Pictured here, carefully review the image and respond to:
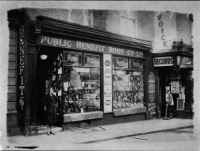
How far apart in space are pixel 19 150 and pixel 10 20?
4.62 m

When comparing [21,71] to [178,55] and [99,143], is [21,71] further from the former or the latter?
[178,55]

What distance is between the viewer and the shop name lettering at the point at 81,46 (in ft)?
34.1

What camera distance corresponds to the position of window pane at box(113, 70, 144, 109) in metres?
13.2

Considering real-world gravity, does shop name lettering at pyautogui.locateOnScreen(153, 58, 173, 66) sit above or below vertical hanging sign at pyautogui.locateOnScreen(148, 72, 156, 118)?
above

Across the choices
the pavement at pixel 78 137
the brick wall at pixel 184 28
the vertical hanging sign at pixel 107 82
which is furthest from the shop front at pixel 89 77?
the brick wall at pixel 184 28

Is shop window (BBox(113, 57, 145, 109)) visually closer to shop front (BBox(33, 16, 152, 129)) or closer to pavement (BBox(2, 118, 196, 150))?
shop front (BBox(33, 16, 152, 129))

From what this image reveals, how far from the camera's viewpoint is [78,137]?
31.2 ft

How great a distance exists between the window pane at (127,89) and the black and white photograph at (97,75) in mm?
51

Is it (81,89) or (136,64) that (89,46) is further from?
(136,64)

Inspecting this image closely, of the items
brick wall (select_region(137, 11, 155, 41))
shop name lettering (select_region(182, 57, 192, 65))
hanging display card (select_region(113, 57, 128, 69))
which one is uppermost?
brick wall (select_region(137, 11, 155, 41))

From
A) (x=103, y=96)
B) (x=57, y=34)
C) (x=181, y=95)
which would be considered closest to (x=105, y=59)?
(x=103, y=96)

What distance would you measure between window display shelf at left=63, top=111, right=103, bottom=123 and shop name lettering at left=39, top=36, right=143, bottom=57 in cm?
283

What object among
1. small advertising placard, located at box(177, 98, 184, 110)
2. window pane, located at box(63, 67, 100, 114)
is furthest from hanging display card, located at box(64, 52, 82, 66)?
small advertising placard, located at box(177, 98, 184, 110)

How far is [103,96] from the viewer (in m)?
12.5
